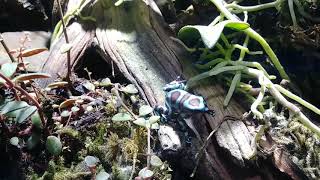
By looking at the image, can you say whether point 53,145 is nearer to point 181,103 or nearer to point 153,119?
point 153,119

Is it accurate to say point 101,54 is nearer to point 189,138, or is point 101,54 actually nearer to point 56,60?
point 56,60

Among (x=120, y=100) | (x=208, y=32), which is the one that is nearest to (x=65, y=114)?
(x=120, y=100)

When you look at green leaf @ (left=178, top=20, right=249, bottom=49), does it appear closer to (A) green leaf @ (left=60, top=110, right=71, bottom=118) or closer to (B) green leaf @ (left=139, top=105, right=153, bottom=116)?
(B) green leaf @ (left=139, top=105, right=153, bottom=116)

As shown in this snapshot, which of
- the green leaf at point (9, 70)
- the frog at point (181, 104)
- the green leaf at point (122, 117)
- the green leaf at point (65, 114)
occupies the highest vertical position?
the green leaf at point (9, 70)

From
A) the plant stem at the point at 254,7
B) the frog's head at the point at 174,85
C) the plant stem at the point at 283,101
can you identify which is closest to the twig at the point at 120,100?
the frog's head at the point at 174,85

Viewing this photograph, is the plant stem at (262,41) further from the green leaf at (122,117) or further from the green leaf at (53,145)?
the green leaf at (53,145)

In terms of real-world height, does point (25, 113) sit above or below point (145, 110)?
above

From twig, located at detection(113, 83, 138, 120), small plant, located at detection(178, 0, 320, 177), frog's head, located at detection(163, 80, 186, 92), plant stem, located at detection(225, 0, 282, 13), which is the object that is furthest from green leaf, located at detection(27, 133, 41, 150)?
plant stem, located at detection(225, 0, 282, 13)
